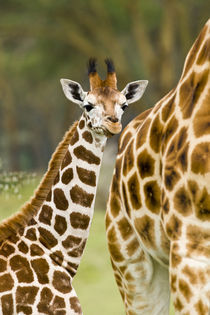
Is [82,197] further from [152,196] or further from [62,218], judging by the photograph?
[152,196]

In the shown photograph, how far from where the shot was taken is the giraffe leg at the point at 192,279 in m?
3.15

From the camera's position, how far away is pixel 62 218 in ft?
12.7

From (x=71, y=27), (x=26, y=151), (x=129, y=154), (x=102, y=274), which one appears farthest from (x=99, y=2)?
(x=26, y=151)

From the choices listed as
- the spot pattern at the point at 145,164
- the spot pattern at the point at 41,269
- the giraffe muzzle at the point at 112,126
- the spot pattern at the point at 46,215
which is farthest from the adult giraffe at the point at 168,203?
the spot pattern at the point at 41,269

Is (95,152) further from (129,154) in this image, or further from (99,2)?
(99,2)

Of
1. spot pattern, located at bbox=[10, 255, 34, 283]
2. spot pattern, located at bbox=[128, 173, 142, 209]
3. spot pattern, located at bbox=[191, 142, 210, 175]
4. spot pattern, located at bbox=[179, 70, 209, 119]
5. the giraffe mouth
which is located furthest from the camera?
spot pattern, located at bbox=[128, 173, 142, 209]

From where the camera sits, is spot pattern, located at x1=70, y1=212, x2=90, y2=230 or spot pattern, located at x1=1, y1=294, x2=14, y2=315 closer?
spot pattern, located at x1=1, y1=294, x2=14, y2=315

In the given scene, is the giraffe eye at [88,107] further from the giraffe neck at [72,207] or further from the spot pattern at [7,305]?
the spot pattern at [7,305]

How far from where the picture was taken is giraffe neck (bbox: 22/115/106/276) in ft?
12.5

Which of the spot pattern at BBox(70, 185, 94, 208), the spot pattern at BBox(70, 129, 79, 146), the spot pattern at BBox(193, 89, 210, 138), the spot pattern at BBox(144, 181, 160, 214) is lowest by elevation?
the spot pattern at BBox(144, 181, 160, 214)

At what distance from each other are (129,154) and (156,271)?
0.80 meters

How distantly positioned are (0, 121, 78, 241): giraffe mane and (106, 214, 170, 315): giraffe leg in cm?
57

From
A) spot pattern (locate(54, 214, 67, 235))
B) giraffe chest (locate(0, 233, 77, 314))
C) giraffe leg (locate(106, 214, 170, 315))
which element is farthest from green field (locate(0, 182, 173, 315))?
giraffe chest (locate(0, 233, 77, 314))

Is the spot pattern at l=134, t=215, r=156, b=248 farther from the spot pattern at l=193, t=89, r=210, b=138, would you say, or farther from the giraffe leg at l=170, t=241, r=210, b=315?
the spot pattern at l=193, t=89, r=210, b=138
